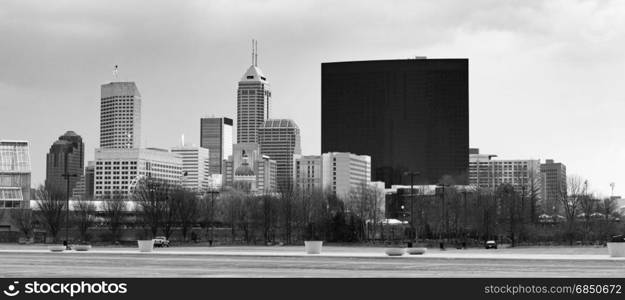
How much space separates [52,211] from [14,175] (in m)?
33.6

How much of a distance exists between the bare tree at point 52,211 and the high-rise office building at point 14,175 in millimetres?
12907

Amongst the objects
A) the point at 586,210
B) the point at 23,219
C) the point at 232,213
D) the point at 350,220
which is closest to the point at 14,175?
the point at 23,219

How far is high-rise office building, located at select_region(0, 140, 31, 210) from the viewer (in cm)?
16088

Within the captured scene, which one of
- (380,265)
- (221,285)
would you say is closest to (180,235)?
(380,265)

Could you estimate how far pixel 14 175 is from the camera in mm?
162375

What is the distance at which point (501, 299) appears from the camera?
27.8 meters

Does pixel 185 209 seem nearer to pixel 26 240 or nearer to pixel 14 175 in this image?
pixel 26 240

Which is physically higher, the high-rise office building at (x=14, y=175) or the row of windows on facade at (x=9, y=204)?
the high-rise office building at (x=14, y=175)

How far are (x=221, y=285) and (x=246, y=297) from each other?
3603 millimetres

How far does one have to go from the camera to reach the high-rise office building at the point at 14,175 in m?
161

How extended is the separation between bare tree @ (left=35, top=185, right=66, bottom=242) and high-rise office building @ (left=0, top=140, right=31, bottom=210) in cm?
1291

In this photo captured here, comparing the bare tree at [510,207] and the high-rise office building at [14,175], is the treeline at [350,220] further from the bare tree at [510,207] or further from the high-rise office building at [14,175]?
the high-rise office building at [14,175]

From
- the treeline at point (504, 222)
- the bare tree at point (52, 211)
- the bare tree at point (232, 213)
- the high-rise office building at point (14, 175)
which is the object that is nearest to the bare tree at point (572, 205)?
the treeline at point (504, 222)

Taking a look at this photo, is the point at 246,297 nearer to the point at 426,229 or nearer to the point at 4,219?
Answer: the point at 426,229
